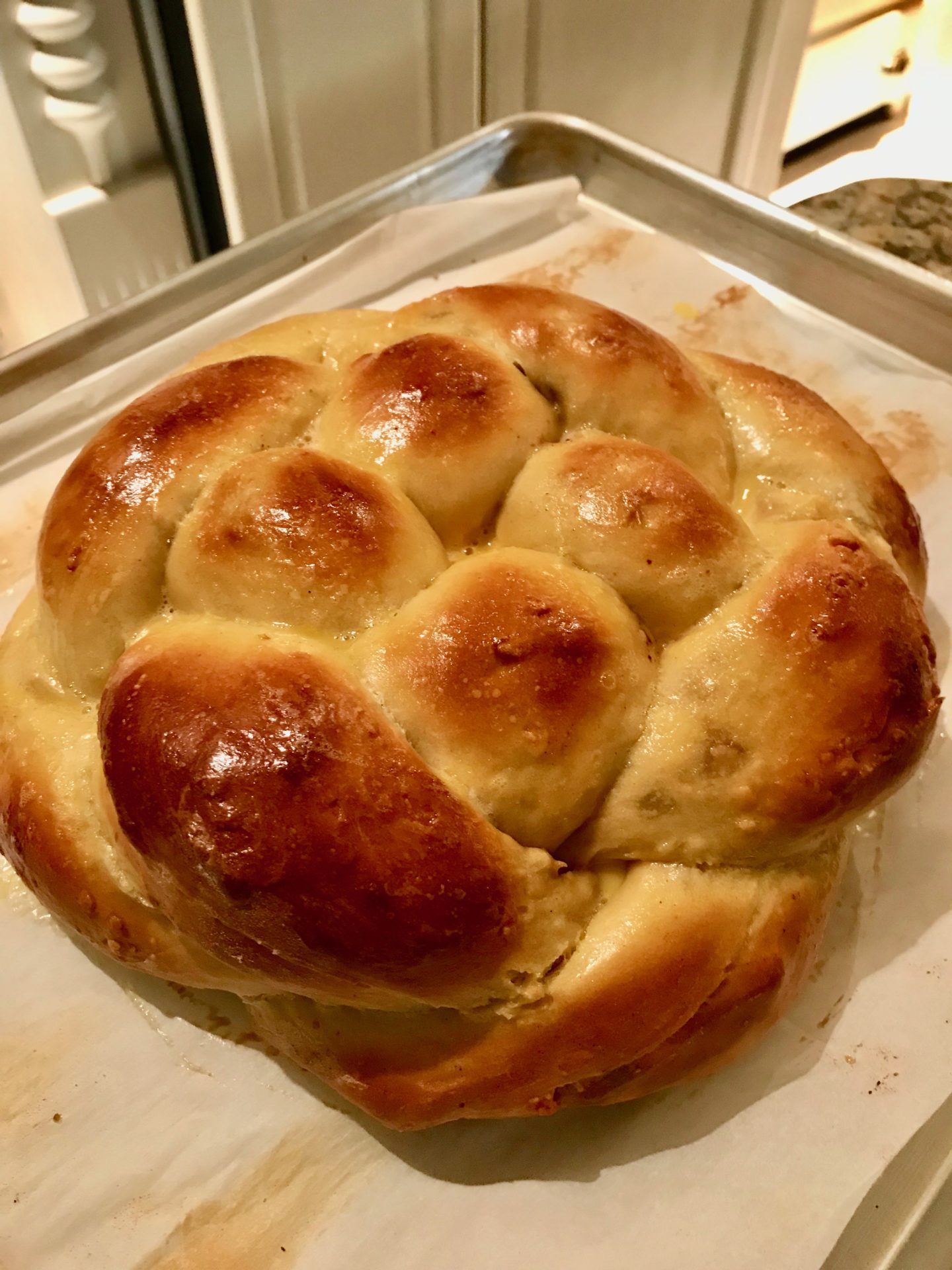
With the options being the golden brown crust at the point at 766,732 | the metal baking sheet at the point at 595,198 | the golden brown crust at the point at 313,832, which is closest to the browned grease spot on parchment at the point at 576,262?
the metal baking sheet at the point at 595,198

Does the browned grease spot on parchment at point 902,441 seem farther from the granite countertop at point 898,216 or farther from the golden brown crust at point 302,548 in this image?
the golden brown crust at point 302,548

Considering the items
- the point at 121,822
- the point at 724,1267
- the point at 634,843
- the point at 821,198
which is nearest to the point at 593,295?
the point at 821,198

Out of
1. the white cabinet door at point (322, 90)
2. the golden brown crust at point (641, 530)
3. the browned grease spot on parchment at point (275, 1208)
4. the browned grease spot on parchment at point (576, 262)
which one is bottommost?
the browned grease spot on parchment at point (275, 1208)

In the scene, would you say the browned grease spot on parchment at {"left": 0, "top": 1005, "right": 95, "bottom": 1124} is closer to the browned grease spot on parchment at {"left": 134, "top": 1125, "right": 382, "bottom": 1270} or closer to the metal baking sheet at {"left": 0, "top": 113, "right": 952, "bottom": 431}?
the browned grease spot on parchment at {"left": 134, "top": 1125, "right": 382, "bottom": 1270}

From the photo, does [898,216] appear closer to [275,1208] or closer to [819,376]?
[819,376]

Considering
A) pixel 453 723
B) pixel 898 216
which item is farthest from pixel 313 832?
pixel 898 216

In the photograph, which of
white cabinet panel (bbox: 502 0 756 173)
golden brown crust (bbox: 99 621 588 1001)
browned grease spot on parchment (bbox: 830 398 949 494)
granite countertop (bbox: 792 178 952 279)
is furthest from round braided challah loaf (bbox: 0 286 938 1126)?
white cabinet panel (bbox: 502 0 756 173)

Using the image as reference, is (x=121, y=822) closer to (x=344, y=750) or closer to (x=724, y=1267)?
(x=344, y=750)

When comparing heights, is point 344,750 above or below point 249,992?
above
